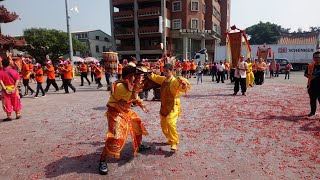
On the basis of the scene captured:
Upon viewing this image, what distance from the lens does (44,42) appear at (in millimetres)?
45812

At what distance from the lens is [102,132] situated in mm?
6461

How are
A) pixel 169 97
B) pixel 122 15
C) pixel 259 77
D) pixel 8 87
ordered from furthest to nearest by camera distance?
Result: 1. pixel 122 15
2. pixel 259 77
3. pixel 8 87
4. pixel 169 97

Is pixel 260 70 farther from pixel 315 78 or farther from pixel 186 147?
pixel 186 147

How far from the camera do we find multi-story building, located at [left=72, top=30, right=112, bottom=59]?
191ft

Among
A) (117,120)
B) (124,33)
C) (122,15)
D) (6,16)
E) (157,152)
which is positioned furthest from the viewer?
(124,33)

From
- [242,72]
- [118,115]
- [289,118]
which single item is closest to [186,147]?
[118,115]

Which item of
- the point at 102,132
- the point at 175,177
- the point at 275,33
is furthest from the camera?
the point at 275,33

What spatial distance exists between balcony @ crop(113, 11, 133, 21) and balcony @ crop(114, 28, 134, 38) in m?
1.93

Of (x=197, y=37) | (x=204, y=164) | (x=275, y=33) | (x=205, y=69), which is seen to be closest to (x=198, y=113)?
(x=204, y=164)

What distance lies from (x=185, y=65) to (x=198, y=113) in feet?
44.1

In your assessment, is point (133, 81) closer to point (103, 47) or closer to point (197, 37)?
point (197, 37)

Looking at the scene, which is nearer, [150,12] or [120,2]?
[150,12]

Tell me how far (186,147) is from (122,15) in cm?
4179

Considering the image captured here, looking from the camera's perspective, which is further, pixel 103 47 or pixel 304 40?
pixel 103 47
